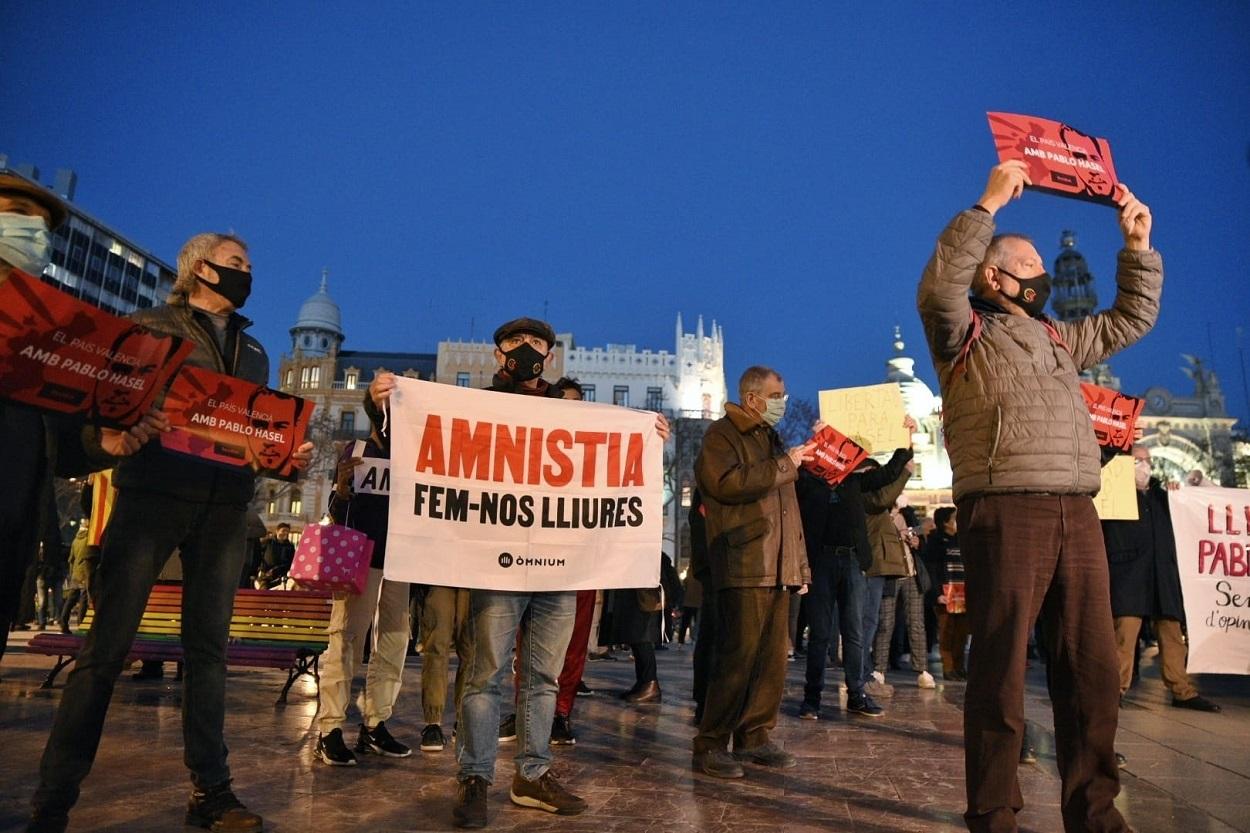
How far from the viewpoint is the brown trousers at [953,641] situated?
444 inches

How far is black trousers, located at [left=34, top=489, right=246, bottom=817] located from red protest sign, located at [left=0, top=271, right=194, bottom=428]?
22.4 inches

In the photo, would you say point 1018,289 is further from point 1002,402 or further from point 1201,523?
point 1201,523

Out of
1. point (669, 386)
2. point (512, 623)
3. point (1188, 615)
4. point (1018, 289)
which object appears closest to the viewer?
point (1018, 289)

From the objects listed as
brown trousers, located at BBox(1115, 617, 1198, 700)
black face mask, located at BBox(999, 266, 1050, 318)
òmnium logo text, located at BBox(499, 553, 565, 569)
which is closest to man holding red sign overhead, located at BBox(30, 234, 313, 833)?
òmnium logo text, located at BBox(499, 553, 565, 569)

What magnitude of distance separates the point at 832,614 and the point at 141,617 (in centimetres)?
548

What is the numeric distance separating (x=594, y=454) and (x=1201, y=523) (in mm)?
5743

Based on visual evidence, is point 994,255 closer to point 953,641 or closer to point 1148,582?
point 1148,582

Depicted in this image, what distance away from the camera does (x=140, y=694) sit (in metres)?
7.79

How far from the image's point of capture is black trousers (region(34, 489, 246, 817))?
3.34 meters

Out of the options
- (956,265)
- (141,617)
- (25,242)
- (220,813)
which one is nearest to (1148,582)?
(956,265)

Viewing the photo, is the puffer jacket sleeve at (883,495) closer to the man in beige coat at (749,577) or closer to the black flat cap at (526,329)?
the man in beige coat at (749,577)

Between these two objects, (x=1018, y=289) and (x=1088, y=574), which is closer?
(x=1088, y=574)

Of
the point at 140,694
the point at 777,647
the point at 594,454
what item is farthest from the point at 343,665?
the point at 140,694

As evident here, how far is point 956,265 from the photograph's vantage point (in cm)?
346
